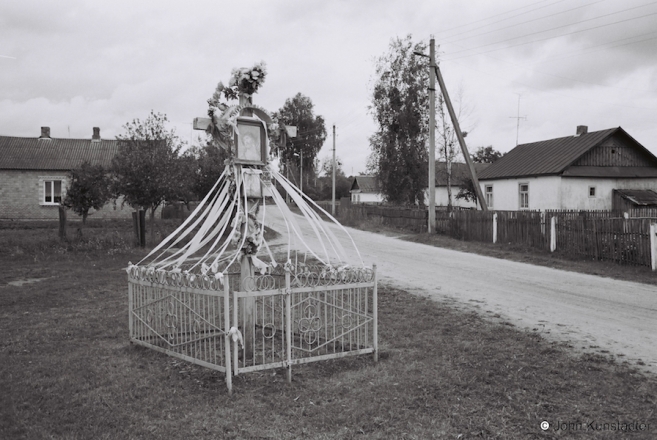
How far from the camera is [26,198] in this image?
1262 inches

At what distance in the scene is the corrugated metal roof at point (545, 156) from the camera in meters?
26.6

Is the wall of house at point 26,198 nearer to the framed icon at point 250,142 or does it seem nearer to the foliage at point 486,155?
the framed icon at point 250,142

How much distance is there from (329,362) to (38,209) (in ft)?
104

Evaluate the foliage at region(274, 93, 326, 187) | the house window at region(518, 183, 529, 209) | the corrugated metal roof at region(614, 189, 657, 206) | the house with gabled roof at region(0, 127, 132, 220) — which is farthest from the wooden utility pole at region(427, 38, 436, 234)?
the foliage at region(274, 93, 326, 187)

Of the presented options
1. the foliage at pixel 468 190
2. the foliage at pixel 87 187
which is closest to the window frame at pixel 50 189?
the foliage at pixel 87 187

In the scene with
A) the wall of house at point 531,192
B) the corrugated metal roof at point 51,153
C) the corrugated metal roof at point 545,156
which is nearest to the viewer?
the wall of house at point 531,192

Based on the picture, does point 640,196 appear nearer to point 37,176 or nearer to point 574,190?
point 574,190

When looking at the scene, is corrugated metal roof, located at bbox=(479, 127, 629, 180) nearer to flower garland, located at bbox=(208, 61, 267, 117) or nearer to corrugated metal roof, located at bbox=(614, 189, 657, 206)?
corrugated metal roof, located at bbox=(614, 189, 657, 206)

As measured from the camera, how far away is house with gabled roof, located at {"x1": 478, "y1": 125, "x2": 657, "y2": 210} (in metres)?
26.0

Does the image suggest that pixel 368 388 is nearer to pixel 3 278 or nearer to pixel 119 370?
pixel 119 370

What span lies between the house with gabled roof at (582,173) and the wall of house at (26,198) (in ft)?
74.9

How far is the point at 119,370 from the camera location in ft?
18.1

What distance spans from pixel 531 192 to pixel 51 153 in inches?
1121

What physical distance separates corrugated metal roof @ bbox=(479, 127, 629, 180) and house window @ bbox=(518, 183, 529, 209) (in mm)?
679
